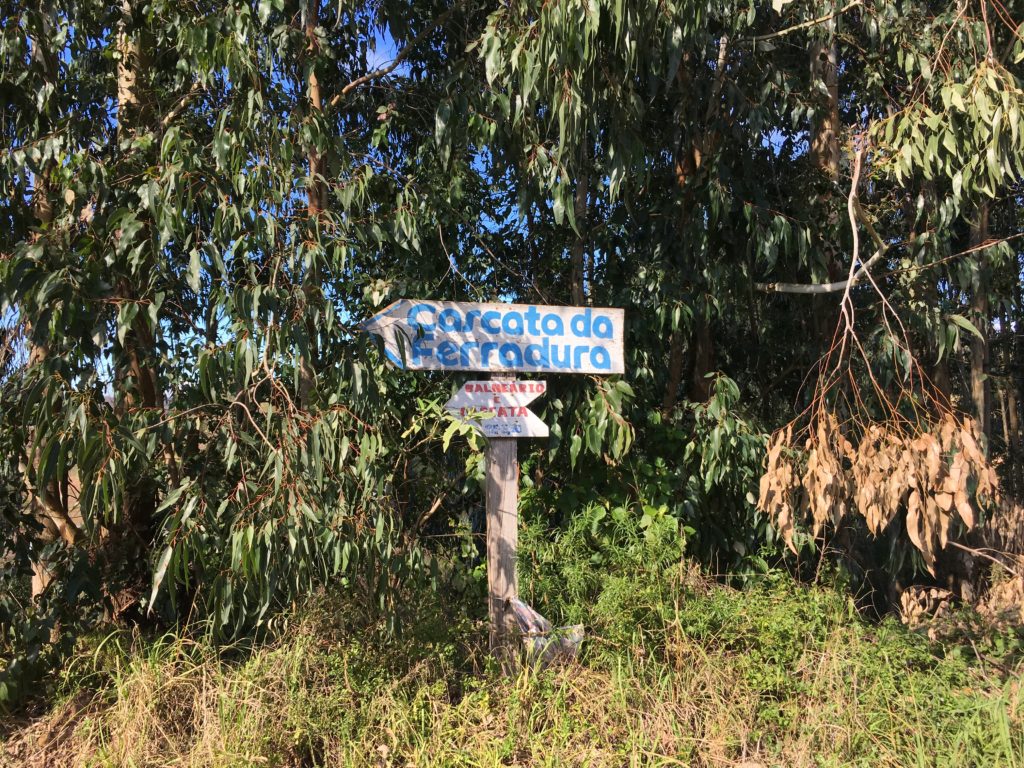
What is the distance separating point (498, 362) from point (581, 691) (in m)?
1.54

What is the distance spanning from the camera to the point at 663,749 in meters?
3.33

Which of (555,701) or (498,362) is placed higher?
(498,362)

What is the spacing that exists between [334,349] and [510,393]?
89 cm

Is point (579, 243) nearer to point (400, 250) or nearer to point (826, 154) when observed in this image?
point (400, 250)

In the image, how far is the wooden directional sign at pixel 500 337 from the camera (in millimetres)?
3930

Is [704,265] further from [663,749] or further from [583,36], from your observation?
[663,749]

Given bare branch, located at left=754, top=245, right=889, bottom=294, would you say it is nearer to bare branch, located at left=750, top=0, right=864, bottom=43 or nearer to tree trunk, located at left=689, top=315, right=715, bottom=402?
tree trunk, located at left=689, top=315, right=715, bottom=402

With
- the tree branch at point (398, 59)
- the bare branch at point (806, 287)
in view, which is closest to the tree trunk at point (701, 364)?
the bare branch at point (806, 287)

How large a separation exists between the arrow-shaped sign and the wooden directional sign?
89 millimetres

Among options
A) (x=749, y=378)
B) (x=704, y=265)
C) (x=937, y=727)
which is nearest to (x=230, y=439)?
(x=704, y=265)

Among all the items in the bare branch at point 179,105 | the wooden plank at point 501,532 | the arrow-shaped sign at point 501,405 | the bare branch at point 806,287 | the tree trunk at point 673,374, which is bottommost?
the wooden plank at point 501,532

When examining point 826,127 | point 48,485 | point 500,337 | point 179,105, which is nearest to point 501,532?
point 500,337

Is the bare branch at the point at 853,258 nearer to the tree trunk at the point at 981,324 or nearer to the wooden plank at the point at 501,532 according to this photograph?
the tree trunk at the point at 981,324

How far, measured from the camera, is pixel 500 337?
4.12m
